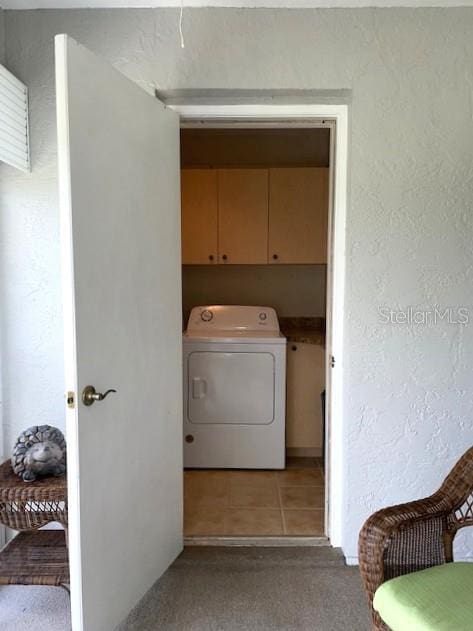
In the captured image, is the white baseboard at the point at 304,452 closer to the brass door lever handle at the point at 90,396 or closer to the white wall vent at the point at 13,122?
the brass door lever handle at the point at 90,396

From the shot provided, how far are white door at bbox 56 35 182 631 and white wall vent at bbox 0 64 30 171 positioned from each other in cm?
51

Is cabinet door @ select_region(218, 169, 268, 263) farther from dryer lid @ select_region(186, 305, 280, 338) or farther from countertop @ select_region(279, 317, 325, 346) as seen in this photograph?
countertop @ select_region(279, 317, 325, 346)

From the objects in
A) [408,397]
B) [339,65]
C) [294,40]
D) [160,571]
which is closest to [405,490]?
[408,397]

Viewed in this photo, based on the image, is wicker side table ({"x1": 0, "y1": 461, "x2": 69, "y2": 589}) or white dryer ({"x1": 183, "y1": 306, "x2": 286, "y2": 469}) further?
white dryer ({"x1": 183, "y1": 306, "x2": 286, "y2": 469})

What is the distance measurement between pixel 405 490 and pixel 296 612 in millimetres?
691

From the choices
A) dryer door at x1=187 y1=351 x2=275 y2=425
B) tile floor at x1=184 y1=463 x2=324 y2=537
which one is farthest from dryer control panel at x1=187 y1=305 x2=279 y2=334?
tile floor at x1=184 y1=463 x2=324 y2=537

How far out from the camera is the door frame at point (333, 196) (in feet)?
6.87

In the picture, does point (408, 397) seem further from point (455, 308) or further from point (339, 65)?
point (339, 65)

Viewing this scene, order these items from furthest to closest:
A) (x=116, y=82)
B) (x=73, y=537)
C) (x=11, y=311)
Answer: (x=11, y=311) → (x=116, y=82) → (x=73, y=537)

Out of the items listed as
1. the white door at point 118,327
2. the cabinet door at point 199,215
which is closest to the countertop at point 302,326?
the cabinet door at point 199,215

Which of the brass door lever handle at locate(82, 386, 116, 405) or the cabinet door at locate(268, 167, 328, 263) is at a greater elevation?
the cabinet door at locate(268, 167, 328, 263)

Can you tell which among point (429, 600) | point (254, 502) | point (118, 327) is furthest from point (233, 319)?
point (429, 600)

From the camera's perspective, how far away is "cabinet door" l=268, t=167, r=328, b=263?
3564 millimetres

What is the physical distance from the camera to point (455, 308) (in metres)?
2.09
